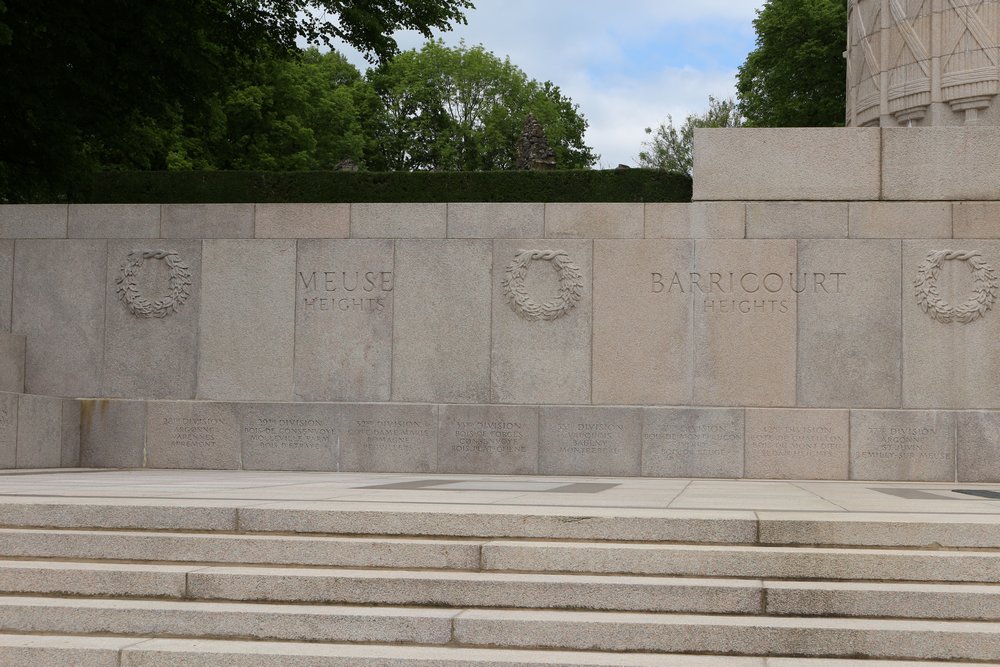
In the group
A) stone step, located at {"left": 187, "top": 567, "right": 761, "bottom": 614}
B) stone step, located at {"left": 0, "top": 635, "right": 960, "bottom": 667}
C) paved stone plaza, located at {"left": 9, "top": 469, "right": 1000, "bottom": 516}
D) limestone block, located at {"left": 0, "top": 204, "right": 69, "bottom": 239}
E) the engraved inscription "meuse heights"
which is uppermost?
limestone block, located at {"left": 0, "top": 204, "right": 69, "bottom": 239}

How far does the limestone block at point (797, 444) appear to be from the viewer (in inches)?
613

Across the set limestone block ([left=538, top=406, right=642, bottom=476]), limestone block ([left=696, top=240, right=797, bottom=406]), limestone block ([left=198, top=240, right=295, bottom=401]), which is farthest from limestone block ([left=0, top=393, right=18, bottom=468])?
limestone block ([left=696, top=240, right=797, bottom=406])

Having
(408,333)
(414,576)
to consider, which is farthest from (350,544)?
(408,333)

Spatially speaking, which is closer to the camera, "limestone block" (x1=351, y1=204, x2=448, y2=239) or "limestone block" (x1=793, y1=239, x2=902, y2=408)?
"limestone block" (x1=793, y1=239, x2=902, y2=408)

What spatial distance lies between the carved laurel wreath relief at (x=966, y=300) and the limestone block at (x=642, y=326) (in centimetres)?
324

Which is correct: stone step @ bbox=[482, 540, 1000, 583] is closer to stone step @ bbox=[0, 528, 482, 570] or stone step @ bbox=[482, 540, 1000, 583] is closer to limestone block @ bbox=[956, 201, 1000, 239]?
stone step @ bbox=[0, 528, 482, 570]

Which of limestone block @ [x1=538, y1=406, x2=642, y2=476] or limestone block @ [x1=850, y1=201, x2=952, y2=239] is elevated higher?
limestone block @ [x1=850, y1=201, x2=952, y2=239]

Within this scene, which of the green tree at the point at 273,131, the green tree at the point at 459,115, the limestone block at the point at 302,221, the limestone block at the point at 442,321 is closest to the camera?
the limestone block at the point at 442,321

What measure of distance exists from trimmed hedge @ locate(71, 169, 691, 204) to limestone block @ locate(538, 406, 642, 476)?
4.31 metres

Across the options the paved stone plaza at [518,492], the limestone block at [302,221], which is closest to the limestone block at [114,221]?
the limestone block at [302,221]

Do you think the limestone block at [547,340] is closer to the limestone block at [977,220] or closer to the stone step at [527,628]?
the limestone block at [977,220]

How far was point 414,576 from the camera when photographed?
760 cm

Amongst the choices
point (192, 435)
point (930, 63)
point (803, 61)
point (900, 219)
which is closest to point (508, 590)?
point (192, 435)

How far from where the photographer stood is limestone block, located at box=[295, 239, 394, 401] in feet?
55.3
